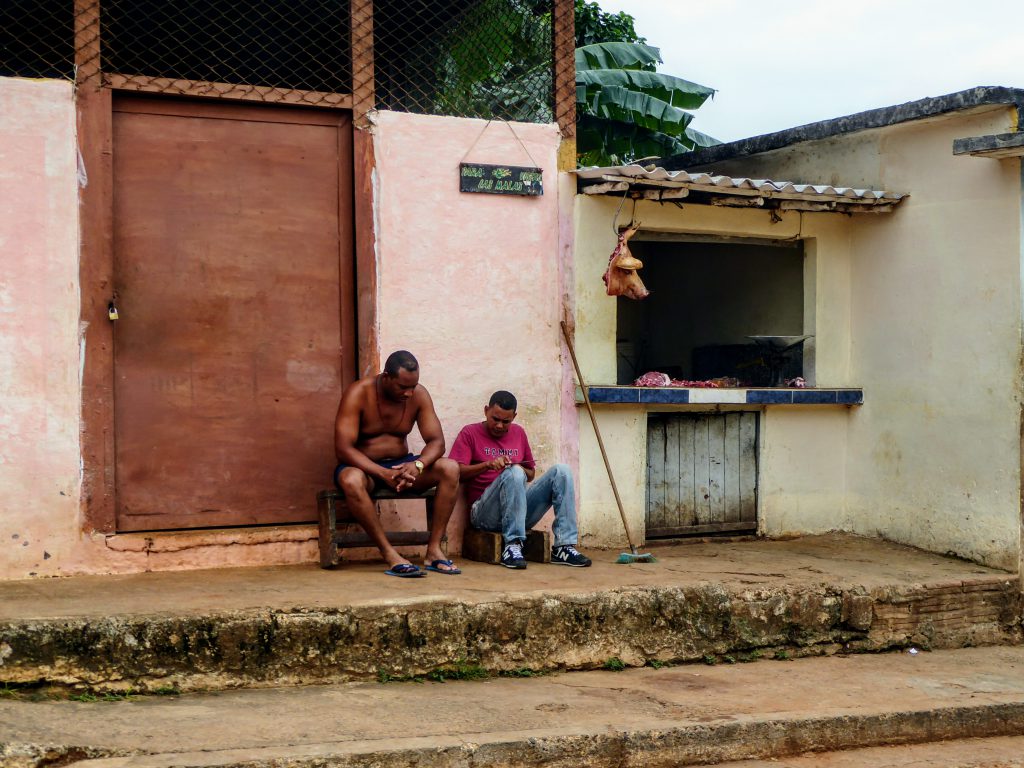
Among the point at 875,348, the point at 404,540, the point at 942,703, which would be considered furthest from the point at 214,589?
the point at 875,348

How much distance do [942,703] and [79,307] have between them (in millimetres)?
5118

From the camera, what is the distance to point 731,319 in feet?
33.1

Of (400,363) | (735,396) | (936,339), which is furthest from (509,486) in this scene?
(936,339)

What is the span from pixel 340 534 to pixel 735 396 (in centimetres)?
308

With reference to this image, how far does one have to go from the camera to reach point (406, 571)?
6.39m

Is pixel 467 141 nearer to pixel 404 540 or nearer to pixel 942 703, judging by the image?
pixel 404 540

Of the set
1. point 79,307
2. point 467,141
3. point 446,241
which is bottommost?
point 79,307

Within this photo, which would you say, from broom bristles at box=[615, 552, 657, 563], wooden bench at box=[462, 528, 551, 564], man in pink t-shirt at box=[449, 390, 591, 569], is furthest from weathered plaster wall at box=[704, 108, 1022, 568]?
wooden bench at box=[462, 528, 551, 564]

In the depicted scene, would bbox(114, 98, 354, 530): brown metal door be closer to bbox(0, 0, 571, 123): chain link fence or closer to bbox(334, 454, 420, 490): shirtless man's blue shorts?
bbox(334, 454, 420, 490): shirtless man's blue shorts

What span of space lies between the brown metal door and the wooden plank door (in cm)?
245

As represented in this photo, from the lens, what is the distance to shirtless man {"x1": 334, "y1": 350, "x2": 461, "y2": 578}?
649 centimetres

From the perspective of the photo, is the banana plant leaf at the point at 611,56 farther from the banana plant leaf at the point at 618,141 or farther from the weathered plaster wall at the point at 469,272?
the weathered plaster wall at the point at 469,272

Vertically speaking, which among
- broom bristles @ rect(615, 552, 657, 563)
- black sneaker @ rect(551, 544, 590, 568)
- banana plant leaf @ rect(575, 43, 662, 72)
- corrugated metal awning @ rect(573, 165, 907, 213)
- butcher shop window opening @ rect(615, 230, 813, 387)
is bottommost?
broom bristles @ rect(615, 552, 657, 563)

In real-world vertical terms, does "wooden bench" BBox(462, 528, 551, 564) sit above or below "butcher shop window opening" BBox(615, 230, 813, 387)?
below
